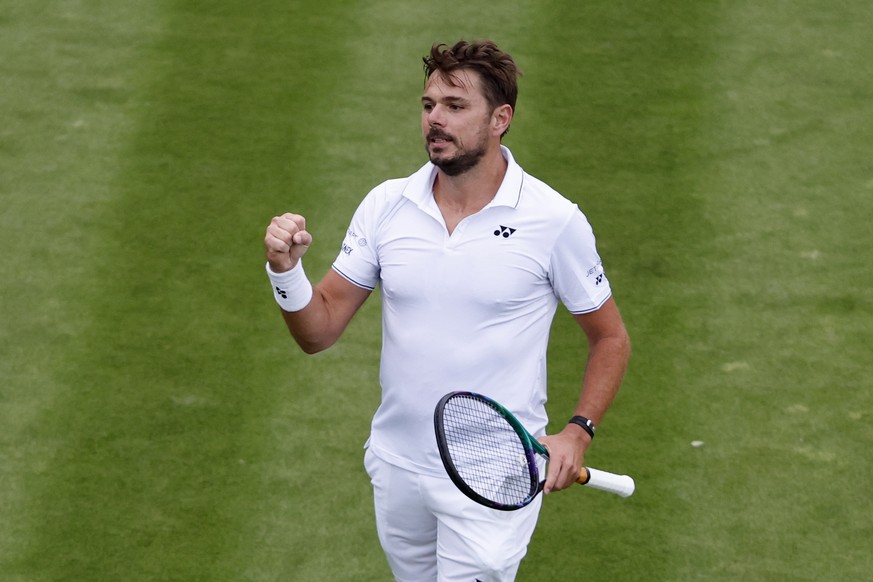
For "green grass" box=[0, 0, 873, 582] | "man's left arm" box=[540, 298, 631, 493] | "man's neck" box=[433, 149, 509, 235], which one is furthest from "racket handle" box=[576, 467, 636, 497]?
"green grass" box=[0, 0, 873, 582]

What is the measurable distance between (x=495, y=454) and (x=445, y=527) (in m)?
0.45

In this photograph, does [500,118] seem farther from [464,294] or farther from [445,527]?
[445,527]

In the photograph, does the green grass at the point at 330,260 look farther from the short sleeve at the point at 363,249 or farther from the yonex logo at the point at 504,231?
the yonex logo at the point at 504,231

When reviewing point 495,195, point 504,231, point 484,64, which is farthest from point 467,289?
point 484,64

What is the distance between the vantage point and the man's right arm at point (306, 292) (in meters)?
5.01

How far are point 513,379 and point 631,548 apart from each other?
189 cm

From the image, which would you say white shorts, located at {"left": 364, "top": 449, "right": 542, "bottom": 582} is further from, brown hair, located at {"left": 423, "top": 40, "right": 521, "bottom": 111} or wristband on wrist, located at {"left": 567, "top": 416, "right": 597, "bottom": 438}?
brown hair, located at {"left": 423, "top": 40, "right": 521, "bottom": 111}

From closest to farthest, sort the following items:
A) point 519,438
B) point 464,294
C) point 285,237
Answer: point 285,237, point 519,438, point 464,294

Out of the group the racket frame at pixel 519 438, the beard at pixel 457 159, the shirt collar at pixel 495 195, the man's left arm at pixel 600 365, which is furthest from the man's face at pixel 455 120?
the racket frame at pixel 519 438

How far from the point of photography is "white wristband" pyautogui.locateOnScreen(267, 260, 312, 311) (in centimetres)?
513

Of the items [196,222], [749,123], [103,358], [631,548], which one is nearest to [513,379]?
[631,548]

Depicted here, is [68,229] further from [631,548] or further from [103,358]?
[631,548]

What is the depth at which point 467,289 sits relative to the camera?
525 centimetres

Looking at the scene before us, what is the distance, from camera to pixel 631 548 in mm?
6852
